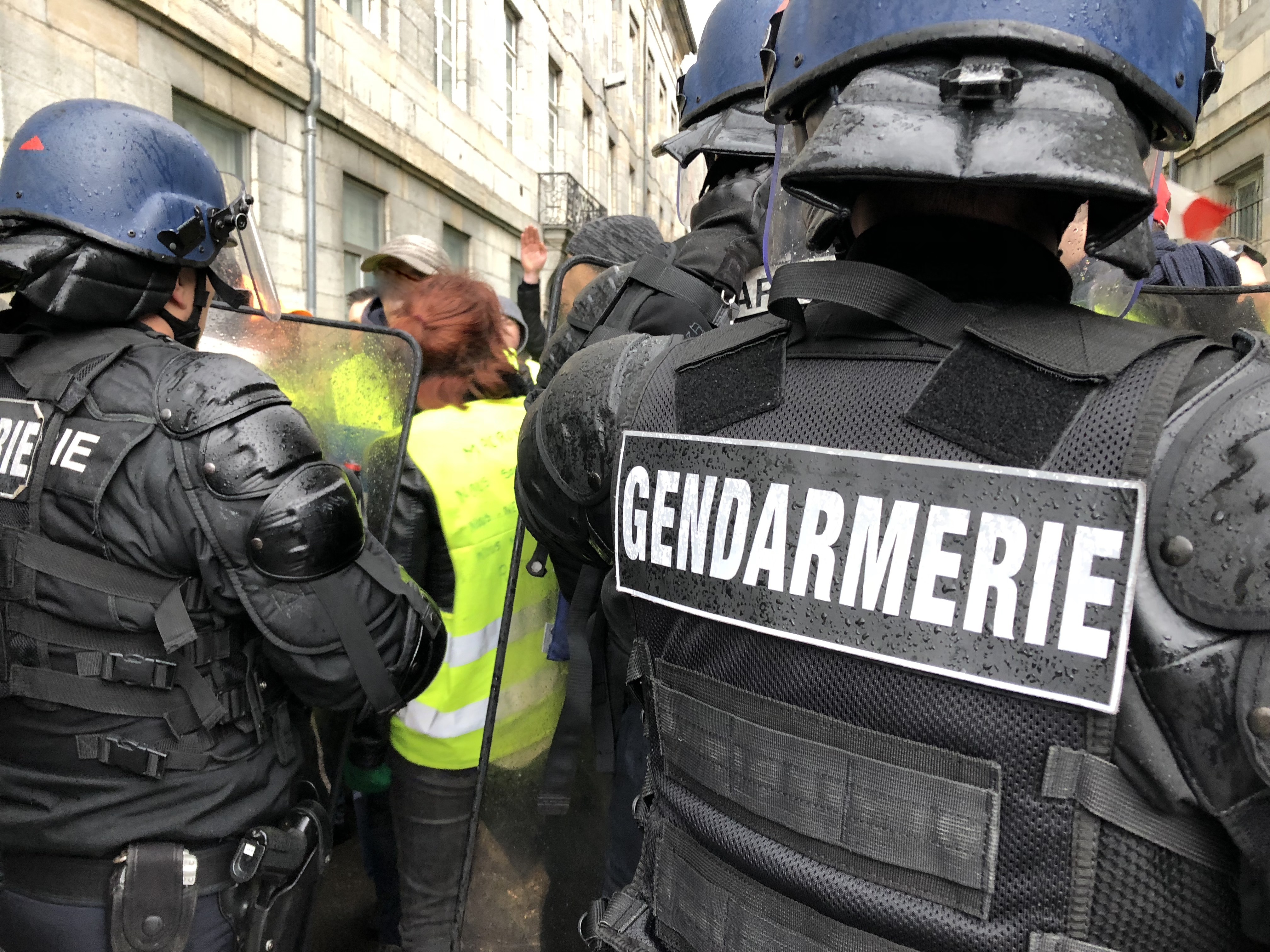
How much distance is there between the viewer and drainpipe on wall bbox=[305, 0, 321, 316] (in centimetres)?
847

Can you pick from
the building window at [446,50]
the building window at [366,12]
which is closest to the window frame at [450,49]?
the building window at [446,50]

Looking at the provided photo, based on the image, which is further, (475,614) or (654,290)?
(475,614)

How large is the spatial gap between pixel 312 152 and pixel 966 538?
9.30 metres

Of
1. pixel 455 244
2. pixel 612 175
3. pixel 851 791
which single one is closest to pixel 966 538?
pixel 851 791

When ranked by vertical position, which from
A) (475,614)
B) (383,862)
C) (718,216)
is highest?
(718,216)

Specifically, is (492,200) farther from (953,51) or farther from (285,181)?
(953,51)

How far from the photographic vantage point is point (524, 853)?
214 centimetres

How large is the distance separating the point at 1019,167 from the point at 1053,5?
0.18 metres

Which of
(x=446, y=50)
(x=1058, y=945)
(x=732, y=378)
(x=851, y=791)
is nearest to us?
(x=1058, y=945)

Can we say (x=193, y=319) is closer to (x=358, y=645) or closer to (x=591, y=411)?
(x=358, y=645)

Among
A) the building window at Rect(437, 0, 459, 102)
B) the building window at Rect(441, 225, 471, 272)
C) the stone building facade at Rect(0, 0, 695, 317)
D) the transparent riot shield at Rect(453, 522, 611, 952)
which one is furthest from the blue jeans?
the building window at Rect(437, 0, 459, 102)

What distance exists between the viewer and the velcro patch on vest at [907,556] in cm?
73

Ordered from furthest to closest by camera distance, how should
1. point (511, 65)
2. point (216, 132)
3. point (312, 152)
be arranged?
point (511, 65) → point (312, 152) → point (216, 132)

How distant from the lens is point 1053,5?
0.81 metres
